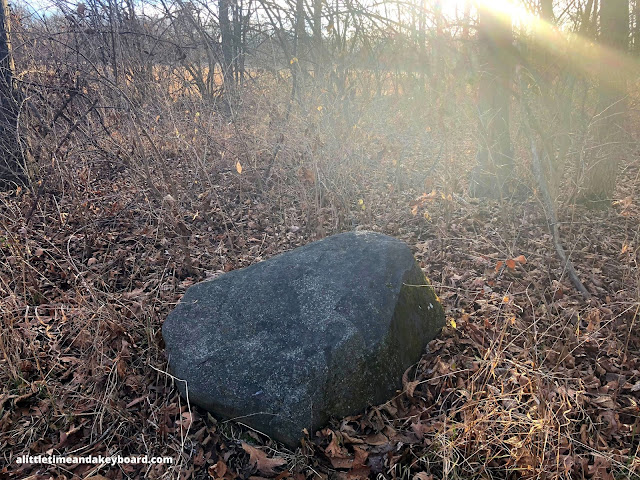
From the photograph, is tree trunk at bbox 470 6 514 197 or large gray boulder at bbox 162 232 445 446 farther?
tree trunk at bbox 470 6 514 197

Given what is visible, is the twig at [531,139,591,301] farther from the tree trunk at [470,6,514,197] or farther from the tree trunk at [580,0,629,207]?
the tree trunk at [580,0,629,207]

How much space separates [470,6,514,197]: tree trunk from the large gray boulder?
2.31m

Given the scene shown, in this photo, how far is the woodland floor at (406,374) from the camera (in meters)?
2.31

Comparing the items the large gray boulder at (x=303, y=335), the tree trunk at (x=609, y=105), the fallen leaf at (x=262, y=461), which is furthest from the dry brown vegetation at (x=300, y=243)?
the tree trunk at (x=609, y=105)

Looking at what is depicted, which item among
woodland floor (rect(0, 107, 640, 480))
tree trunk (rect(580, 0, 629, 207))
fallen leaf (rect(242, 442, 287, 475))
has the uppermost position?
tree trunk (rect(580, 0, 629, 207))

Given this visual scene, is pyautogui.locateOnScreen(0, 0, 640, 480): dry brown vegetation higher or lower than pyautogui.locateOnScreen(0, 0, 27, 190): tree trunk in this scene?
lower

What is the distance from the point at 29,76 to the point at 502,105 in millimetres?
Result: 5959

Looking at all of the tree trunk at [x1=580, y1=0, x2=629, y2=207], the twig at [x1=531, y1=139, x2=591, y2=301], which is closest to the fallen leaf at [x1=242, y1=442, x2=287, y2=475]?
the twig at [x1=531, y1=139, x2=591, y2=301]

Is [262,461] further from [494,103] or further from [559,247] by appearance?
[494,103]

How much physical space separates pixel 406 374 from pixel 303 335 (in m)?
0.70

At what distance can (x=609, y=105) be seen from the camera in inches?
190

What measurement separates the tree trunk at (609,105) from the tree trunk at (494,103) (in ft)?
2.93

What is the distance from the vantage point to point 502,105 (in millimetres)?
5234

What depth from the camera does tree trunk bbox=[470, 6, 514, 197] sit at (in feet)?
14.9
